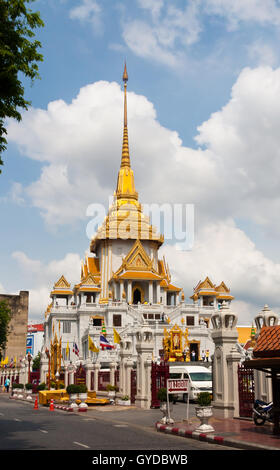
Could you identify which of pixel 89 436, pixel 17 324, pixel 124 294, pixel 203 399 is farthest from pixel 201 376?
pixel 17 324

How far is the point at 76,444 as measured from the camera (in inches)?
526

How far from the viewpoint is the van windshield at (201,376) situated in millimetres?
30625

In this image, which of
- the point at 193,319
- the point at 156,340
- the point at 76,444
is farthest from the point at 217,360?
the point at 193,319

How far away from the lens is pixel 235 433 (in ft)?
49.6

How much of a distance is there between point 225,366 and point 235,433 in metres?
4.95

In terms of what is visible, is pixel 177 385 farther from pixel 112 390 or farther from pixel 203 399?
pixel 112 390

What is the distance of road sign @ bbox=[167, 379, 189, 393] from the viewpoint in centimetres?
1853

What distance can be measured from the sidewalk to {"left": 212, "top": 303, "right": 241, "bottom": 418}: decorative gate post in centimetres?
61

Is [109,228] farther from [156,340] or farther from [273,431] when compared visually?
[273,431]

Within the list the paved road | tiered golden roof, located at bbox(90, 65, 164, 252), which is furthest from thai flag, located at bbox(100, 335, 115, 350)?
tiered golden roof, located at bbox(90, 65, 164, 252)

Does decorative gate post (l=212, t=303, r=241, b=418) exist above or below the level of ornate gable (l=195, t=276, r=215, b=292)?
below

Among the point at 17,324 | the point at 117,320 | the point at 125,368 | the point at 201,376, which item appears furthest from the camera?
the point at 17,324

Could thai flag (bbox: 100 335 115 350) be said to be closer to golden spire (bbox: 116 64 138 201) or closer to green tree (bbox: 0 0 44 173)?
green tree (bbox: 0 0 44 173)

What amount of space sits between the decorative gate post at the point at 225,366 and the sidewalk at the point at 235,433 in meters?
0.61
